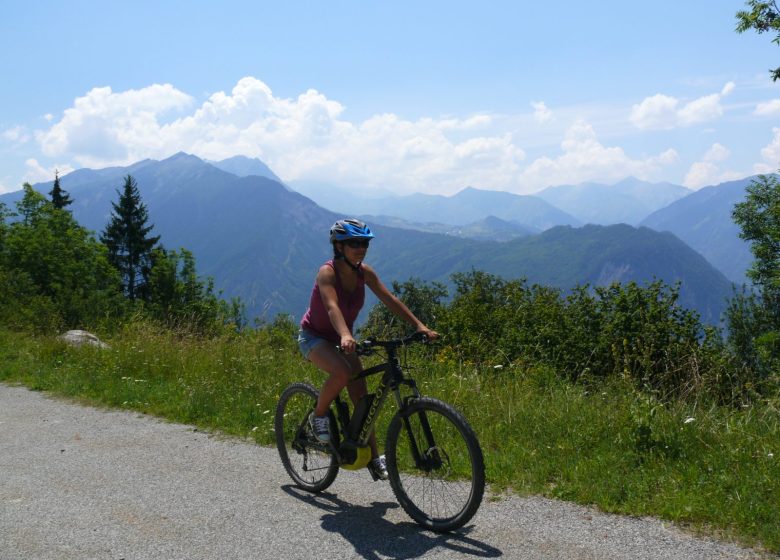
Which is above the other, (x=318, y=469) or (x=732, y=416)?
(x=732, y=416)

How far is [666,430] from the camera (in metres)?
5.46

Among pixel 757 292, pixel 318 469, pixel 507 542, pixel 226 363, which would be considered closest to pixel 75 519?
pixel 318 469

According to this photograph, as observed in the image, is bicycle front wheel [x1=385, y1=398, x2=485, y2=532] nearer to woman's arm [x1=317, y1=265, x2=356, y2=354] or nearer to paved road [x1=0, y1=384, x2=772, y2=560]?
paved road [x1=0, y1=384, x2=772, y2=560]

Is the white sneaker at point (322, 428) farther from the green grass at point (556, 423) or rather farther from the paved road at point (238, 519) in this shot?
the green grass at point (556, 423)

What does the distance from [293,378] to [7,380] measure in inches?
217

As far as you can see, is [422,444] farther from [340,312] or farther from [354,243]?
[354,243]

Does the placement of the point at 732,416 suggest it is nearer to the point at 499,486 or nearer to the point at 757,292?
the point at 499,486

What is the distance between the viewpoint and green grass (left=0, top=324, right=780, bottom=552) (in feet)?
14.8

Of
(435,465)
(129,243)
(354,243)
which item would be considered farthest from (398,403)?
(129,243)

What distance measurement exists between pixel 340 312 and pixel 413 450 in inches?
45.2

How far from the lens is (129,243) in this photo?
2564 inches

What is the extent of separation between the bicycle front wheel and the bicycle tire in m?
0.73

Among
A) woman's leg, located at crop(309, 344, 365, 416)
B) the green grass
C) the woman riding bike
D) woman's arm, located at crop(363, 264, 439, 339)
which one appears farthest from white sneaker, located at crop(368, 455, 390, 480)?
woman's arm, located at crop(363, 264, 439, 339)

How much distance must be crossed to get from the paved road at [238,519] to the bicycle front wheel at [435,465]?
15 centimetres
